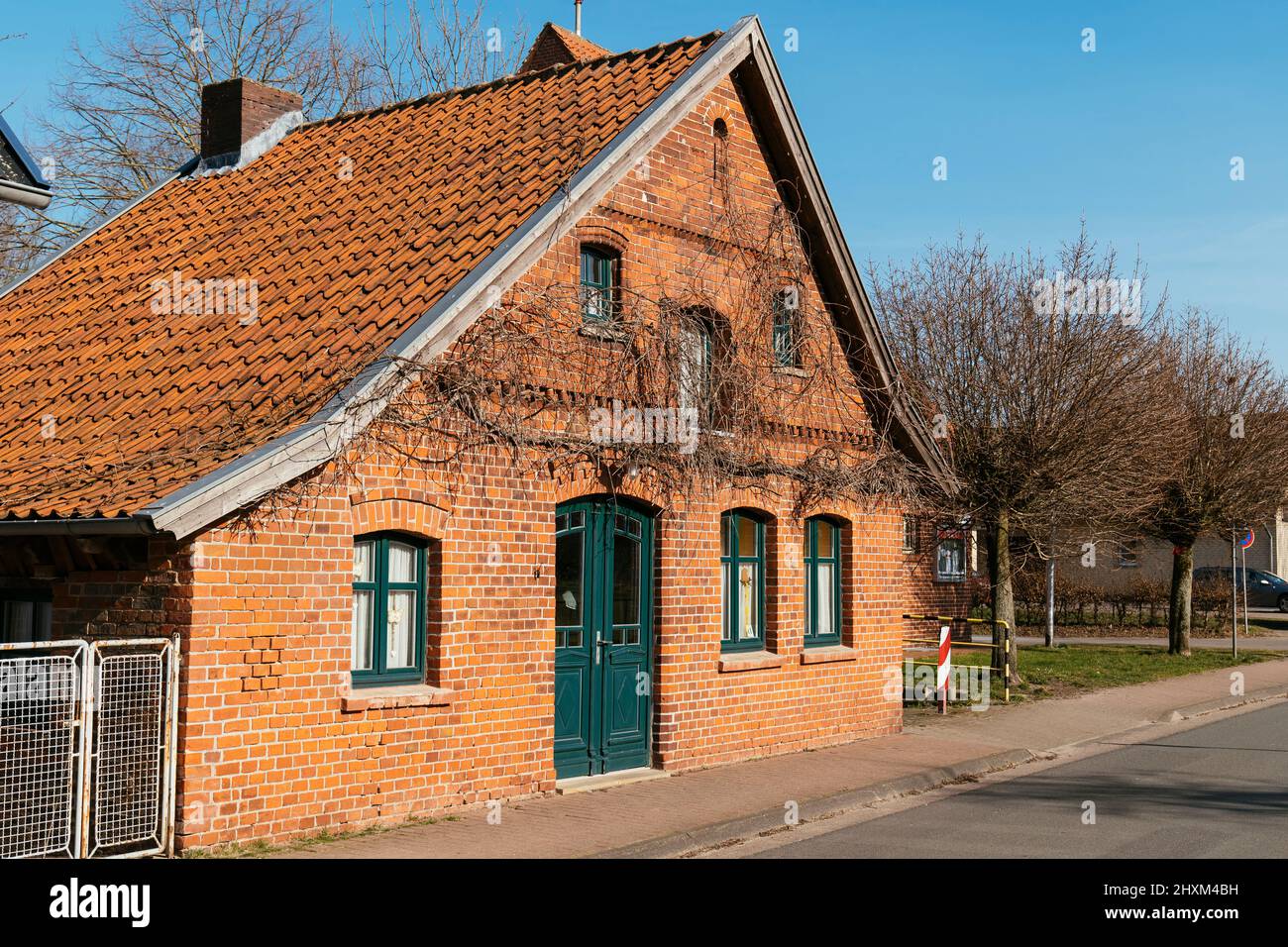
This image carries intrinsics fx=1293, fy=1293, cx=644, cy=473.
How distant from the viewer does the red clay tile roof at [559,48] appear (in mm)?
19203

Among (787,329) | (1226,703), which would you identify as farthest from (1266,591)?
(787,329)

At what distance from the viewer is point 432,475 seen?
10.5 meters

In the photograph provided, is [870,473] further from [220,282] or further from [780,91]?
[220,282]

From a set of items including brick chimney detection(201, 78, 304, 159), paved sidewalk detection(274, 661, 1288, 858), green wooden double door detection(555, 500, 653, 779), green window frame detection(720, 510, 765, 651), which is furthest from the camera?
brick chimney detection(201, 78, 304, 159)

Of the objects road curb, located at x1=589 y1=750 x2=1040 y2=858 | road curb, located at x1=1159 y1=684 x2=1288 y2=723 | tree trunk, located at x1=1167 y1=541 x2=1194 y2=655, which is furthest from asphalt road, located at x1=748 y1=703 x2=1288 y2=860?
tree trunk, located at x1=1167 y1=541 x2=1194 y2=655

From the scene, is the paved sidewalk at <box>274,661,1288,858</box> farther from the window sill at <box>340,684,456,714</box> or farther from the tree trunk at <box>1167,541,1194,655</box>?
the tree trunk at <box>1167,541,1194,655</box>

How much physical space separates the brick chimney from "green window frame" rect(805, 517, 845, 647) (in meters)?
8.80

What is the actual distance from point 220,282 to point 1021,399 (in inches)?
498

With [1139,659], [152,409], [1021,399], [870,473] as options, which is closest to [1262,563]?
[1139,659]

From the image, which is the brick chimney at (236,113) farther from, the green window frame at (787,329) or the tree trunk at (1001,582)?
the tree trunk at (1001,582)

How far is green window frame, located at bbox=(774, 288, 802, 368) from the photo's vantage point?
48.4 feet

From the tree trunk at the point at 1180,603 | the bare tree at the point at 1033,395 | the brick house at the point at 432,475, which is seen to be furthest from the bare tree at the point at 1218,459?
the brick house at the point at 432,475

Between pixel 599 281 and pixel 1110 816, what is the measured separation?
6.70 meters

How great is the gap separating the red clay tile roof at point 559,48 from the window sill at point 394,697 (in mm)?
11521
